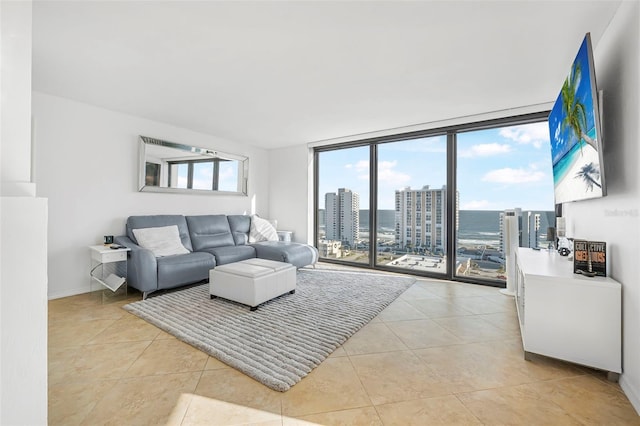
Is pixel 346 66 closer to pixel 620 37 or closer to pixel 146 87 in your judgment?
pixel 620 37

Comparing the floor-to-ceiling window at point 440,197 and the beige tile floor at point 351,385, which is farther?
the floor-to-ceiling window at point 440,197

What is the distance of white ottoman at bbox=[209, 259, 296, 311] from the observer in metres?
2.88

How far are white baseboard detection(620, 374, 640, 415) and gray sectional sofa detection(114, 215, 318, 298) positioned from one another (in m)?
3.35

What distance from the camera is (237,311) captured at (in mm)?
2848

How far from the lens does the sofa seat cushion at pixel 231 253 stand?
3.93m

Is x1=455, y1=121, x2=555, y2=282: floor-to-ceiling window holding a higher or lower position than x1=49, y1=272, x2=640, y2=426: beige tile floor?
higher

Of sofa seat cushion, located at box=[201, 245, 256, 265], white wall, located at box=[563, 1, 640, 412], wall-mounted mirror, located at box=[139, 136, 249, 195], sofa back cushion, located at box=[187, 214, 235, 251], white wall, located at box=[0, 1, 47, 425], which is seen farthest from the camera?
sofa back cushion, located at box=[187, 214, 235, 251]

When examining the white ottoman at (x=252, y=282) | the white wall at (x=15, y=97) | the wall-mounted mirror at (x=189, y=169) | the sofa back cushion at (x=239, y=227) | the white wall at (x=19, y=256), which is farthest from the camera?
the sofa back cushion at (x=239, y=227)

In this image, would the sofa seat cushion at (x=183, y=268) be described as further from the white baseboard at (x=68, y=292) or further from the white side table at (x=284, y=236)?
the white side table at (x=284, y=236)

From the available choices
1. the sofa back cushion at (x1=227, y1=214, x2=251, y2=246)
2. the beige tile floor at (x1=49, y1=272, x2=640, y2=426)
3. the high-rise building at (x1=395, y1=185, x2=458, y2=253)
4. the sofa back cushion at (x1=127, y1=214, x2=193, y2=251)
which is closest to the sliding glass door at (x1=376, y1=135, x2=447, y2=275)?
the high-rise building at (x1=395, y1=185, x2=458, y2=253)

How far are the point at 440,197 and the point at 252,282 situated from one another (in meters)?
3.09

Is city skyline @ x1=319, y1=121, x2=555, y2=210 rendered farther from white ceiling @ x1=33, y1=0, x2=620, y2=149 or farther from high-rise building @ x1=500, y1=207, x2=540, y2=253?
white ceiling @ x1=33, y1=0, x2=620, y2=149

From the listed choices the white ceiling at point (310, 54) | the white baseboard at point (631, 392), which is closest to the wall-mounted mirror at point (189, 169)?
the white ceiling at point (310, 54)

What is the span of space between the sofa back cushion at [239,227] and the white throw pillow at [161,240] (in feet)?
3.48
